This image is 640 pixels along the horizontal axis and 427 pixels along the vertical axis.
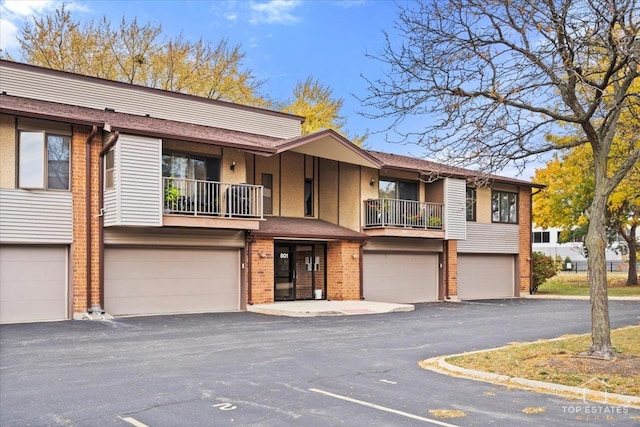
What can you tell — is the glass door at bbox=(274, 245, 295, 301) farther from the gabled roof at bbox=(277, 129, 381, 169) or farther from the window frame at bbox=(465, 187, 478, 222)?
the window frame at bbox=(465, 187, 478, 222)

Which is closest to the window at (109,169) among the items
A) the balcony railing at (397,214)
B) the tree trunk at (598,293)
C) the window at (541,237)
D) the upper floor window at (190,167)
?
the upper floor window at (190,167)

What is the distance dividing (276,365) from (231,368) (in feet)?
2.59

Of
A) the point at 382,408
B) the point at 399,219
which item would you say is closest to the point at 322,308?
the point at 399,219

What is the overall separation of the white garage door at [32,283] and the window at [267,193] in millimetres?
7950

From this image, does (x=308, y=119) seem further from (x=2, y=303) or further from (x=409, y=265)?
(x=2, y=303)

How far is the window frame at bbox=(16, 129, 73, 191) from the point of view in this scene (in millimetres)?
16766

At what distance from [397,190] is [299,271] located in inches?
216

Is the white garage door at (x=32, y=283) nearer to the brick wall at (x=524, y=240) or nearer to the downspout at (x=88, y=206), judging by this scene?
the downspout at (x=88, y=206)

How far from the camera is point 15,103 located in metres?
17.2

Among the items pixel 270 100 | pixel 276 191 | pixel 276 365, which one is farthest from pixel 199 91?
pixel 276 365

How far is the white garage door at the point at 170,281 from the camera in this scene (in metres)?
18.3

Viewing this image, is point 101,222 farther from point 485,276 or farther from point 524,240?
point 524,240

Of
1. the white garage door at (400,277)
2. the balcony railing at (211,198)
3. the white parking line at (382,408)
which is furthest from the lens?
the white garage door at (400,277)

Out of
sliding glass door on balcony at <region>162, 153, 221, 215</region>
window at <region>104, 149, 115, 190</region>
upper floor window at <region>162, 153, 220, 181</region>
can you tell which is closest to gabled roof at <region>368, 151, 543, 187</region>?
upper floor window at <region>162, 153, 220, 181</region>
